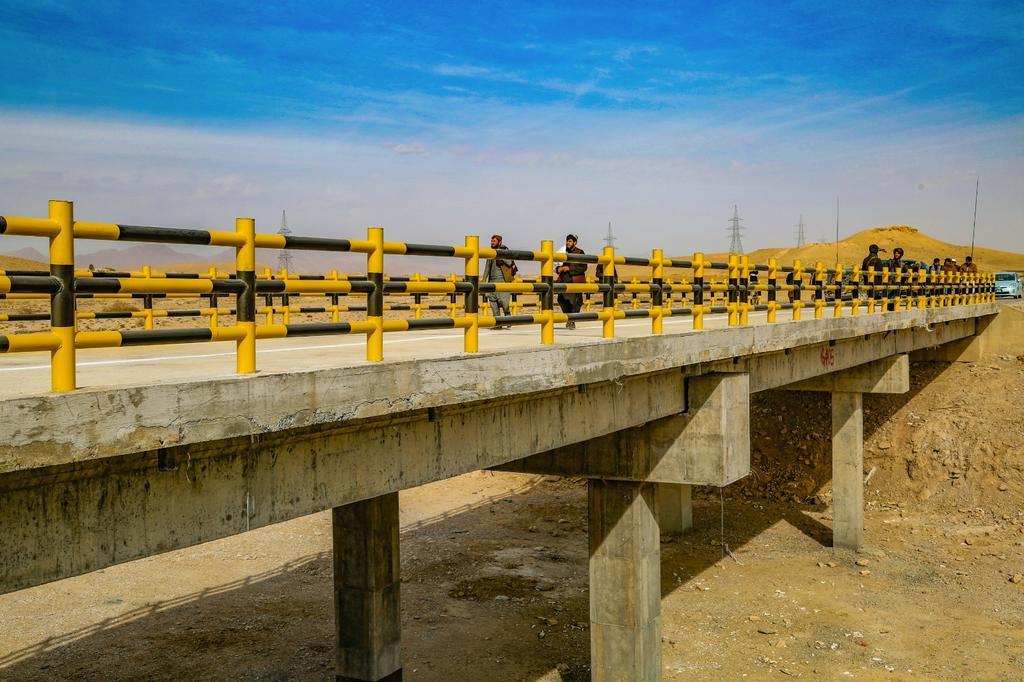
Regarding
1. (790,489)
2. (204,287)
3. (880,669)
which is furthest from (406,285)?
(790,489)

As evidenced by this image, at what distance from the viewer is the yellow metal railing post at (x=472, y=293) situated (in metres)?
7.05

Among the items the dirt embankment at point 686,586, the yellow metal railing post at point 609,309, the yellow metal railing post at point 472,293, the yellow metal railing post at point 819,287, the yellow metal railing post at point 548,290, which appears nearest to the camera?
the yellow metal railing post at point 472,293

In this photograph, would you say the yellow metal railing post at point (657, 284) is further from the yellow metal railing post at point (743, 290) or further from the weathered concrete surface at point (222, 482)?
the weathered concrete surface at point (222, 482)

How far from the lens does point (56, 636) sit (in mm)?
15008

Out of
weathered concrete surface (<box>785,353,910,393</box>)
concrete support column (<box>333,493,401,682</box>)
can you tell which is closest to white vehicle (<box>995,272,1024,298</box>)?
weathered concrete surface (<box>785,353,910,393</box>)

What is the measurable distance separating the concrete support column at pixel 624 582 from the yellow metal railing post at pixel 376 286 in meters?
5.39

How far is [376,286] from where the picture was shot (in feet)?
20.1

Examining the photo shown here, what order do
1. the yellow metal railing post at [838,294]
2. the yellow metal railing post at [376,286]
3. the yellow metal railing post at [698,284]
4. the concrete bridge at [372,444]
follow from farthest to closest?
the yellow metal railing post at [838,294] < the yellow metal railing post at [698,284] < the yellow metal railing post at [376,286] < the concrete bridge at [372,444]

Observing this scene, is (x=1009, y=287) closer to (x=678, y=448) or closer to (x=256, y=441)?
(x=678, y=448)

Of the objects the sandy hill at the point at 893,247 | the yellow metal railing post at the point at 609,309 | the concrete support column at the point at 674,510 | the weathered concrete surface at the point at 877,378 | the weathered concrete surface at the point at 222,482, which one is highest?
the sandy hill at the point at 893,247

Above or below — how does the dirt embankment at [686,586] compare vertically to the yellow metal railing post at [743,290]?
below

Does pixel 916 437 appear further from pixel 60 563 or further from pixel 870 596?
pixel 60 563

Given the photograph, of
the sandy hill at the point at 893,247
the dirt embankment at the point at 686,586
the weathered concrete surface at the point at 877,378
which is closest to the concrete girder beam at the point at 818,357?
the weathered concrete surface at the point at 877,378

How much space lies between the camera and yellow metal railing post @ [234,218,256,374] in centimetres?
509
